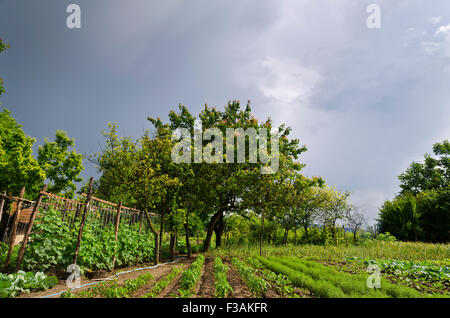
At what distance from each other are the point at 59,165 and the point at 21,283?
23.5m

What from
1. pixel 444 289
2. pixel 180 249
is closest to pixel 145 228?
→ pixel 180 249

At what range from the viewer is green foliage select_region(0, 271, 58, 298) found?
445 centimetres

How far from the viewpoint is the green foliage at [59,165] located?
23.7 m

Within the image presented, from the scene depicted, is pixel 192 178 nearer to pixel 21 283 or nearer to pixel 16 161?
pixel 21 283

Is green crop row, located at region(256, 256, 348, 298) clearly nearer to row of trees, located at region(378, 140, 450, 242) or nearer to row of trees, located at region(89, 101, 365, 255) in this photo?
row of trees, located at region(89, 101, 365, 255)

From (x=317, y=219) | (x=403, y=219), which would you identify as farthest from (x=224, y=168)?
(x=403, y=219)

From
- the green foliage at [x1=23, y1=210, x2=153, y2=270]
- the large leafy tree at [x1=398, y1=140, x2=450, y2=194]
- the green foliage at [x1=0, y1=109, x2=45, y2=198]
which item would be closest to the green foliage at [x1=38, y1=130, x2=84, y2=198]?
the green foliage at [x1=0, y1=109, x2=45, y2=198]

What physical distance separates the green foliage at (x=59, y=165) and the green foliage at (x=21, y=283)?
22162 millimetres

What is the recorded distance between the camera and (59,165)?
24281 mm

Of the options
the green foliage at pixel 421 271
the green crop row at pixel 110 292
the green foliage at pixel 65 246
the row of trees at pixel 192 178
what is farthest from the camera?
the row of trees at pixel 192 178

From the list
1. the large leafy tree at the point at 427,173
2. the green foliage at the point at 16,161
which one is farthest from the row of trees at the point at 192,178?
the large leafy tree at the point at 427,173

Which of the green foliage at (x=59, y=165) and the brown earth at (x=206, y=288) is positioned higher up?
the green foliage at (x=59, y=165)

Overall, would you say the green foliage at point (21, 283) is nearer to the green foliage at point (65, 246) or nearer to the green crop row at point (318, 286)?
the green foliage at point (65, 246)
